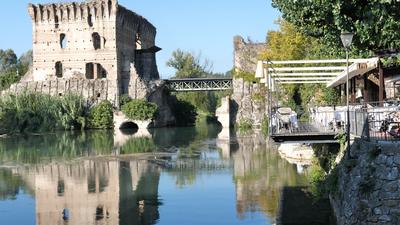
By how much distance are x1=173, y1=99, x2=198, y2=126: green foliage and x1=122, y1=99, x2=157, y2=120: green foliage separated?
1001cm

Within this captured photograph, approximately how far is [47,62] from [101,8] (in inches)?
335

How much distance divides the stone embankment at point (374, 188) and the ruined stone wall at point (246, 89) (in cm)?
4952

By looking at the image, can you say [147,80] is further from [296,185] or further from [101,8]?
[296,185]

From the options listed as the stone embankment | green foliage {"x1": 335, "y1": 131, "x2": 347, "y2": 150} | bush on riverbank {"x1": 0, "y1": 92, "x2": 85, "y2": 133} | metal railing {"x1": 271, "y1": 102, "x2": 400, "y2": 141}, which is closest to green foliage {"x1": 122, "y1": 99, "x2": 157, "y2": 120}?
bush on riverbank {"x1": 0, "y1": 92, "x2": 85, "y2": 133}

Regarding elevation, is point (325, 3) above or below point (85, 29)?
below

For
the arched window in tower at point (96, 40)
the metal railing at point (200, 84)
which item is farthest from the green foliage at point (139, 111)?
the arched window in tower at point (96, 40)

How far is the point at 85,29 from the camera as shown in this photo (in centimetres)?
6544

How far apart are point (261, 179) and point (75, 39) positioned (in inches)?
1856

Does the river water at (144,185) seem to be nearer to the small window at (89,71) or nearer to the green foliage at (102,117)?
the green foliage at (102,117)

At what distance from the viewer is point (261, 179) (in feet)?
73.5

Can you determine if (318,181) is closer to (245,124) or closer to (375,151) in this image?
(375,151)

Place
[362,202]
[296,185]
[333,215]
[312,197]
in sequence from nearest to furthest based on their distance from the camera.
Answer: [362,202] → [333,215] → [312,197] → [296,185]

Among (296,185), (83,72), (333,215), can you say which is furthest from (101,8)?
(333,215)

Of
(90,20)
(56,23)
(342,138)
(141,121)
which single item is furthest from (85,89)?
(342,138)
